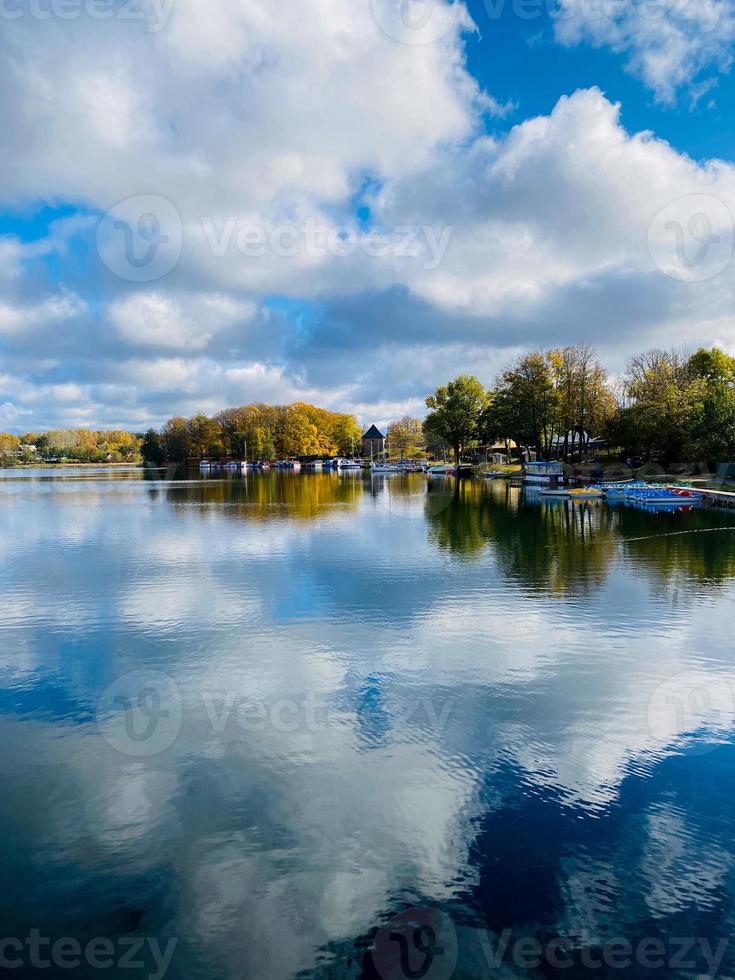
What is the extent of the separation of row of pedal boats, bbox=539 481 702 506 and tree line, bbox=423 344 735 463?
7.94m

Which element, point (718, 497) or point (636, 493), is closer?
point (718, 497)

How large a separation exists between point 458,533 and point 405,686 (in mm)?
24997

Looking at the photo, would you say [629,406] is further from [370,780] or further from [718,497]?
[370,780]

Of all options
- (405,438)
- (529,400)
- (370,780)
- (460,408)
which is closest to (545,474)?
(529,400)

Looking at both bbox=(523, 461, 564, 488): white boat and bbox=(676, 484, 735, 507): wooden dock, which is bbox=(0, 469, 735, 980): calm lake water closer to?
bbox=(676, 484, 735, 507): wooden dock

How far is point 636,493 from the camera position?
53875mm

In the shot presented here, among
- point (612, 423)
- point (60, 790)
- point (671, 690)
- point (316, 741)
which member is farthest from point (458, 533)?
point (612, 423)

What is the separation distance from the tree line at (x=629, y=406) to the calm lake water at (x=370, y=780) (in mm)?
40958

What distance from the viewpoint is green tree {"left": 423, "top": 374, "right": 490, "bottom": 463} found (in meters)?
122

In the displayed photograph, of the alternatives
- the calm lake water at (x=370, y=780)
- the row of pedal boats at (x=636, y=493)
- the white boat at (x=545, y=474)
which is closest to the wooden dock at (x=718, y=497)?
the row of pedal boats at (x=636, y=493)

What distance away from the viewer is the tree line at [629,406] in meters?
58.7

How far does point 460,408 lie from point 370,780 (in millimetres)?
115186

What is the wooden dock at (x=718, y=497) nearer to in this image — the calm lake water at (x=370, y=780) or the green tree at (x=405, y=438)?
the calm lake water at (x=370, y=780)

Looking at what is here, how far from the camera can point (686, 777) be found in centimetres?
984
